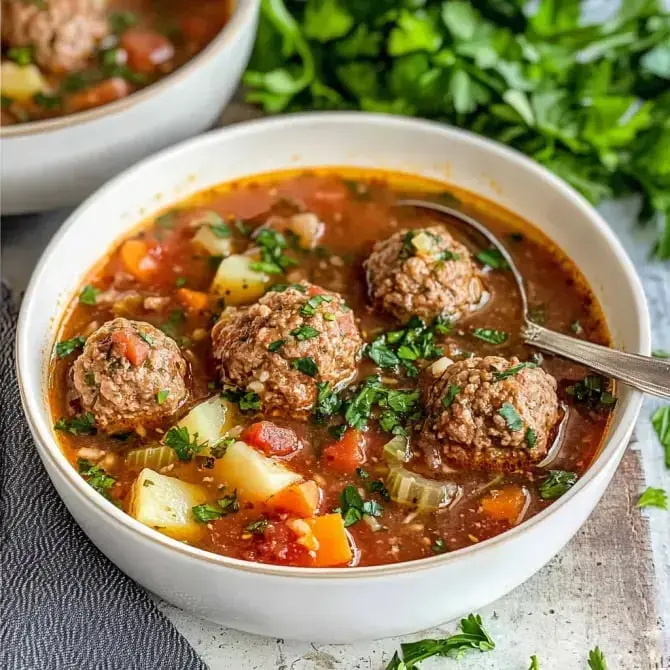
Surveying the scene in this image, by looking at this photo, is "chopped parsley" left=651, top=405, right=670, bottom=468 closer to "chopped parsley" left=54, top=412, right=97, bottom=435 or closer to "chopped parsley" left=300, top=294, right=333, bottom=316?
"chopped parsley" left=300, top=294, right=333, bottom=316

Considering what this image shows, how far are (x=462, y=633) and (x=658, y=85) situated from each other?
3.74m

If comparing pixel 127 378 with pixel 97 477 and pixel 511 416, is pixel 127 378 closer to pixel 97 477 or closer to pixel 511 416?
pixel 97 477

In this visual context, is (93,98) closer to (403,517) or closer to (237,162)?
(237,162)

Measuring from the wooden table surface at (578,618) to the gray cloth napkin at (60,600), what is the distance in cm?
19

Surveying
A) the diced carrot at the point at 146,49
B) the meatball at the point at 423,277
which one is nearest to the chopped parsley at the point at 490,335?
the meatball at the point at 423,277

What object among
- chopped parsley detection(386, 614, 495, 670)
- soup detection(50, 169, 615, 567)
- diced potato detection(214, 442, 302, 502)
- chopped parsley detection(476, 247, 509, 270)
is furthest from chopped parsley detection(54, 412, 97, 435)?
chopped parsley detection(476, 247, 509, 270)

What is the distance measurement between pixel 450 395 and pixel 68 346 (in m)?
1.73

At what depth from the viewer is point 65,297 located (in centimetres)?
495

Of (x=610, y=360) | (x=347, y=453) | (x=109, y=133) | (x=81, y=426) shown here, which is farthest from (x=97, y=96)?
(x=610, y=360)

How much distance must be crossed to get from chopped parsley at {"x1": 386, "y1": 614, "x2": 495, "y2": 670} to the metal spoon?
3.79ft

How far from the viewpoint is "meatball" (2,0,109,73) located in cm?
588

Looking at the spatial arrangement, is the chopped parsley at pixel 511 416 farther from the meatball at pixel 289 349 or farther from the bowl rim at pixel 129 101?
the bowl rim at pixel 129 101

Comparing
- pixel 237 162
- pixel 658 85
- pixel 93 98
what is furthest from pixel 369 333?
pixel 658 85

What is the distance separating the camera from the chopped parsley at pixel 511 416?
4117mm
